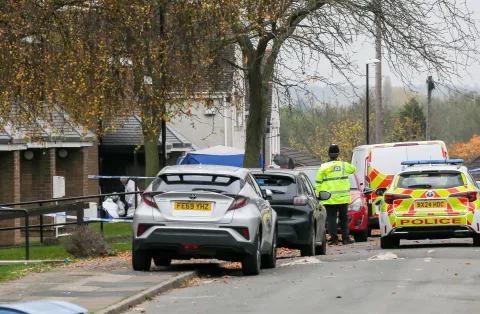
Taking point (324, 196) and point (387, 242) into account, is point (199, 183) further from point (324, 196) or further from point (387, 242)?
point (387, 242)

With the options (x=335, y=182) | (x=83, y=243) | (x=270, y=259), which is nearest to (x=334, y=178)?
(x=335, y=182)

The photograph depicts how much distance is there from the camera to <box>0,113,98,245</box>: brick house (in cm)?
2948

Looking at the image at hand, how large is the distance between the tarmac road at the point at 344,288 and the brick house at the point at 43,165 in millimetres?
10403

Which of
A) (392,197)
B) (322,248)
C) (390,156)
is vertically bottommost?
(322,248)

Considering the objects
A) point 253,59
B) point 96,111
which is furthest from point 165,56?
point 253,59

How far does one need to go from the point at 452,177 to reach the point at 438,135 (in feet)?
331

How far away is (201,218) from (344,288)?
2.43 meters

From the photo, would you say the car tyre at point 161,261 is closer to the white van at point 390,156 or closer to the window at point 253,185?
the window at point 253,185

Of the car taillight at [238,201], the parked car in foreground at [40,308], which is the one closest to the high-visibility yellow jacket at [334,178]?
the car taillight at [238,201]

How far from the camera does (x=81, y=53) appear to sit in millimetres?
20484

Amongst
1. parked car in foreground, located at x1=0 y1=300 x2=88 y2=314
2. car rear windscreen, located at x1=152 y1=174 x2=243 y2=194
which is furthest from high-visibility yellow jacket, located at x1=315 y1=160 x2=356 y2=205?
parked car in foreground, located at x1=0 y1=300 x2=88 y2=314

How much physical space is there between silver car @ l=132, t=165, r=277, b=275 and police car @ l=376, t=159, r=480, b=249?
5371mm

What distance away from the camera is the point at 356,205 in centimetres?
2509

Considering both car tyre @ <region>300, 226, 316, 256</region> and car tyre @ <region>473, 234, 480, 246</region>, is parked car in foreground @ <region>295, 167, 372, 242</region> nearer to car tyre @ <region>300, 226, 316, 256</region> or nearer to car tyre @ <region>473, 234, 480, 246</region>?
car tyre @ <region>473, 234, 480, 246</region>
